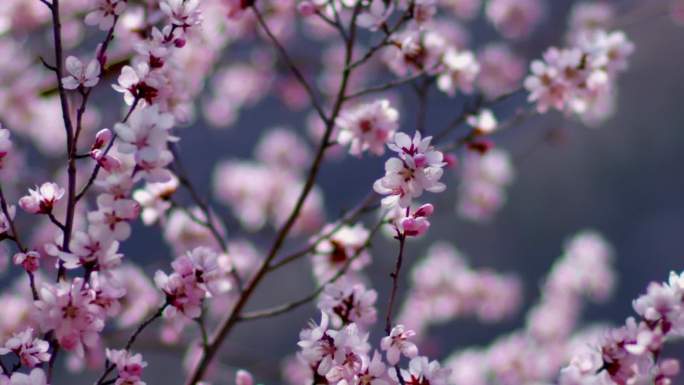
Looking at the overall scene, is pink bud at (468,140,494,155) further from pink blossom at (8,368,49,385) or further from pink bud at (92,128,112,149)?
pink blossom at (8,368,49,385)

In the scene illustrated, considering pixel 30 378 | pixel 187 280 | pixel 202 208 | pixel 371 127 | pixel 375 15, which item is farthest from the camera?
pixel 202 208

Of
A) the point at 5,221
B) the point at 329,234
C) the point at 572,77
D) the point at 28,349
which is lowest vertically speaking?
the point at 28,349

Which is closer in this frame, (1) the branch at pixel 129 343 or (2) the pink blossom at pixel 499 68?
(1) the branch at pixel 129 343

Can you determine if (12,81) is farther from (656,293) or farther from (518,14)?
(656,293)

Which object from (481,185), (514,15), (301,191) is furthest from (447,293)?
(301,191)

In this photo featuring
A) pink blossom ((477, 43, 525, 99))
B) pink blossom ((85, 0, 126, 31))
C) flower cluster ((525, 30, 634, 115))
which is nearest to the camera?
pink blossom ((85, 0, 126, 31))

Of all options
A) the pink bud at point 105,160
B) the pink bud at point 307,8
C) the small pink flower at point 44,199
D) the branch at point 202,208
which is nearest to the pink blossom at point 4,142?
the small pink flower at point 44,199

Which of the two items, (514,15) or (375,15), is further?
(514,15)

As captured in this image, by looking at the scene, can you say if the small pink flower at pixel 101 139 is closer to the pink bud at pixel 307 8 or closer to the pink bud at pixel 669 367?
the pink bud at pixel 307 8

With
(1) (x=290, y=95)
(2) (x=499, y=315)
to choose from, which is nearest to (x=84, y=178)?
(1) (x=290, y=95)

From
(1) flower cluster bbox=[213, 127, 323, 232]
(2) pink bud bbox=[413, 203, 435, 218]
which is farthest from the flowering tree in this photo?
(1) flower cluster bbox=[213, 127, 323, 232]

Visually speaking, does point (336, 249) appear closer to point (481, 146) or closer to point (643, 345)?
point (481, 146)
